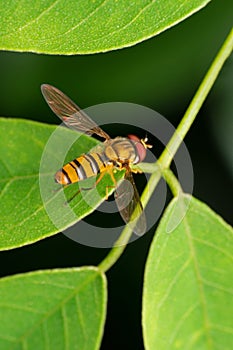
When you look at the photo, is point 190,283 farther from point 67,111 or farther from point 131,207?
point 67,111

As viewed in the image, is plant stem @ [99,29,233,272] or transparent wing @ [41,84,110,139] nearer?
plant stem @ [99,29,233,272]

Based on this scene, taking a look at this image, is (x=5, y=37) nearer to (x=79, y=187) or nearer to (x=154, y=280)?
(x=79, y=187)

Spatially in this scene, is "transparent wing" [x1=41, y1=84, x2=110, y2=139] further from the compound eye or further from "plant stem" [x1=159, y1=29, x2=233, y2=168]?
"plant stem" [x1=159, y1=29, x2=233, y2=168]

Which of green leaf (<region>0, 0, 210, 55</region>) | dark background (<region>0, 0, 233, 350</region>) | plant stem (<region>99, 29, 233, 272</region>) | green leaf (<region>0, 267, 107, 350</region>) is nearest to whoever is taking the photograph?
green leaf (<region>0, 0, 210, 55</region>)

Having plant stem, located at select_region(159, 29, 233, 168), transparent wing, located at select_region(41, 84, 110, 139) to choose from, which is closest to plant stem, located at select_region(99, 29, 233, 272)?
plant stem, located at select_region(159, 29, 233, 168)

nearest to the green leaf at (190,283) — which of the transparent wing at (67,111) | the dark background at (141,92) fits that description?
the transparent wing at (67,111)
